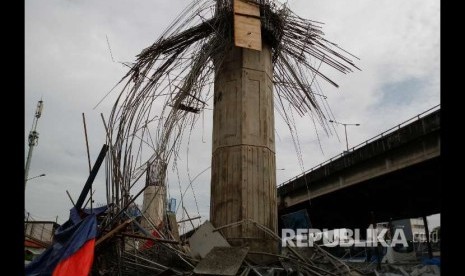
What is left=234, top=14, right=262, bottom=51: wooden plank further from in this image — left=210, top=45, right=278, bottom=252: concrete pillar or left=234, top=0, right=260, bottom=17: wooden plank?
left=210, top=45, right=278, bottom=252: concrete pillar

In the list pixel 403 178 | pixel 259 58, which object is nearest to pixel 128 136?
pixel 259 58

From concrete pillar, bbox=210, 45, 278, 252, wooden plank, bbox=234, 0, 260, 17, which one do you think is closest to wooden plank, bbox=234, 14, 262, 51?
wooden plank, bbox=234, 0, 260, 17

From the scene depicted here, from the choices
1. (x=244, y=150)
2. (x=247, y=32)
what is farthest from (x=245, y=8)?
(x=244, y=150)

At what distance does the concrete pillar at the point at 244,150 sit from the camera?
3.81 metres

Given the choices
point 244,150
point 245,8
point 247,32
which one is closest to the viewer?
point 244,150

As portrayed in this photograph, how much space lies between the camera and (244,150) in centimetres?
396

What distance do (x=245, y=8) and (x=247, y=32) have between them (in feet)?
1.25

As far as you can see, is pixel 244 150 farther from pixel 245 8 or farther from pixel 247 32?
pixel 245 8

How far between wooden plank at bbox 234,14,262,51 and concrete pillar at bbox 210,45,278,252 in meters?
0.21

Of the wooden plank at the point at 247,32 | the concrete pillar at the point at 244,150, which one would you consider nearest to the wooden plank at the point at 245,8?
the wooden plank at the point at 247,32

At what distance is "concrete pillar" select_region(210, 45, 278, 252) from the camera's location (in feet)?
12.5

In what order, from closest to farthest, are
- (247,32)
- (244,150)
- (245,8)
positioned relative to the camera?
(244,150), (247,32), (245,8)

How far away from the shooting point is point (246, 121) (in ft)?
13.4
